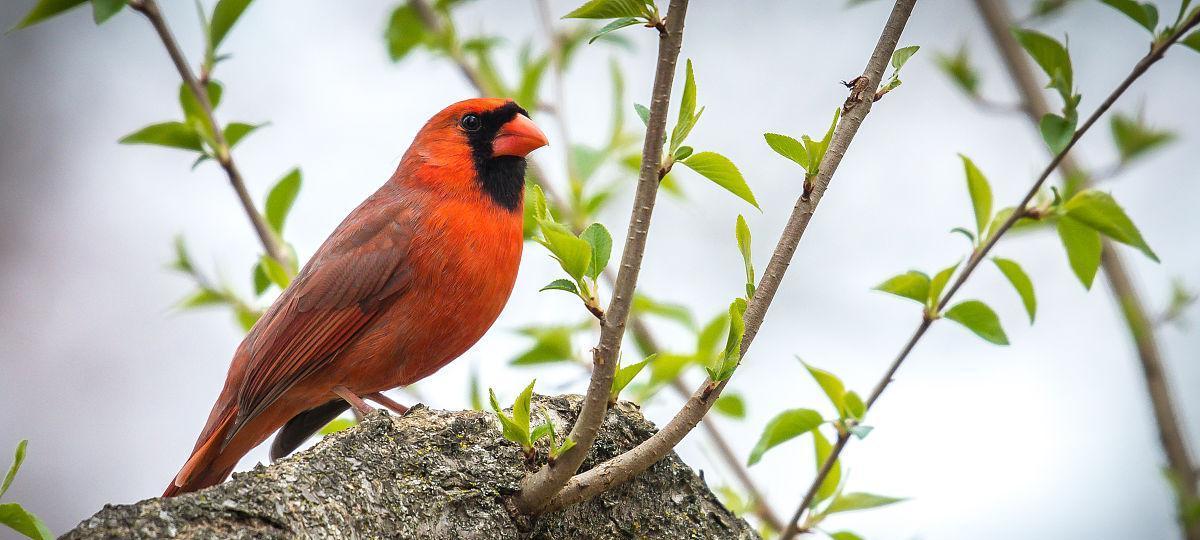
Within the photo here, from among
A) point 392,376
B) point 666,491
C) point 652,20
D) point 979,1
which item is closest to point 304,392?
point 392,376

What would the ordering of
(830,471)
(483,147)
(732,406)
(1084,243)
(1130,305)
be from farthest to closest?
(483,147) → (732,406) → (1130,305) → (830,471) → (1084,243)

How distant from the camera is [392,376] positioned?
3.12 m

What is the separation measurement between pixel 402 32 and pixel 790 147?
2074mm

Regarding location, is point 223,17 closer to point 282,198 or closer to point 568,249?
point 282,198

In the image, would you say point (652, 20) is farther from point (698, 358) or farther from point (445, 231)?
point (445, 231)

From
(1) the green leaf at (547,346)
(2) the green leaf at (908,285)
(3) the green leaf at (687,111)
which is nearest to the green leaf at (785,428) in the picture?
(2) the green leaf at (908,285)

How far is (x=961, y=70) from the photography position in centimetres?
316

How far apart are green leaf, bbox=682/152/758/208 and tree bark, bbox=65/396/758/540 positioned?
549 mm

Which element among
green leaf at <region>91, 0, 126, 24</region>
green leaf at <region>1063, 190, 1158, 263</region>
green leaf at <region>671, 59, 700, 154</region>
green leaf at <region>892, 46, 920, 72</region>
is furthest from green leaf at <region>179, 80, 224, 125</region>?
green leaf at <region>1063, 190, 1158, 263</region>

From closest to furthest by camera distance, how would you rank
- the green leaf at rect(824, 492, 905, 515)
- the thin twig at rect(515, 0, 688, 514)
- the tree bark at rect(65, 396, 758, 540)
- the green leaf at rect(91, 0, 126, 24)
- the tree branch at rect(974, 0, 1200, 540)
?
the thin twig at rect(515, 0, 688, 514) → the tree bark at rect(65, 396, 758, 540) → the green leaf at rect(91, 0, 126, 24) → the green leaf at rect(824, 492, 905, 515) → the tree branch at rect(974, 0, 1200, 540)

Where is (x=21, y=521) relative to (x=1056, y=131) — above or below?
below

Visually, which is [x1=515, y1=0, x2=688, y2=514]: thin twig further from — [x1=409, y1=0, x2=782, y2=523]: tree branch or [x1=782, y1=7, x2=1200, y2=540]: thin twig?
[x1=409, y1=0, x2=782, y2=523]: tree branch

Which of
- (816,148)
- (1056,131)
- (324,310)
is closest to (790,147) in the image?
(816,148)

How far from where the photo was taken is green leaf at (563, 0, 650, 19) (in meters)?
1.60
